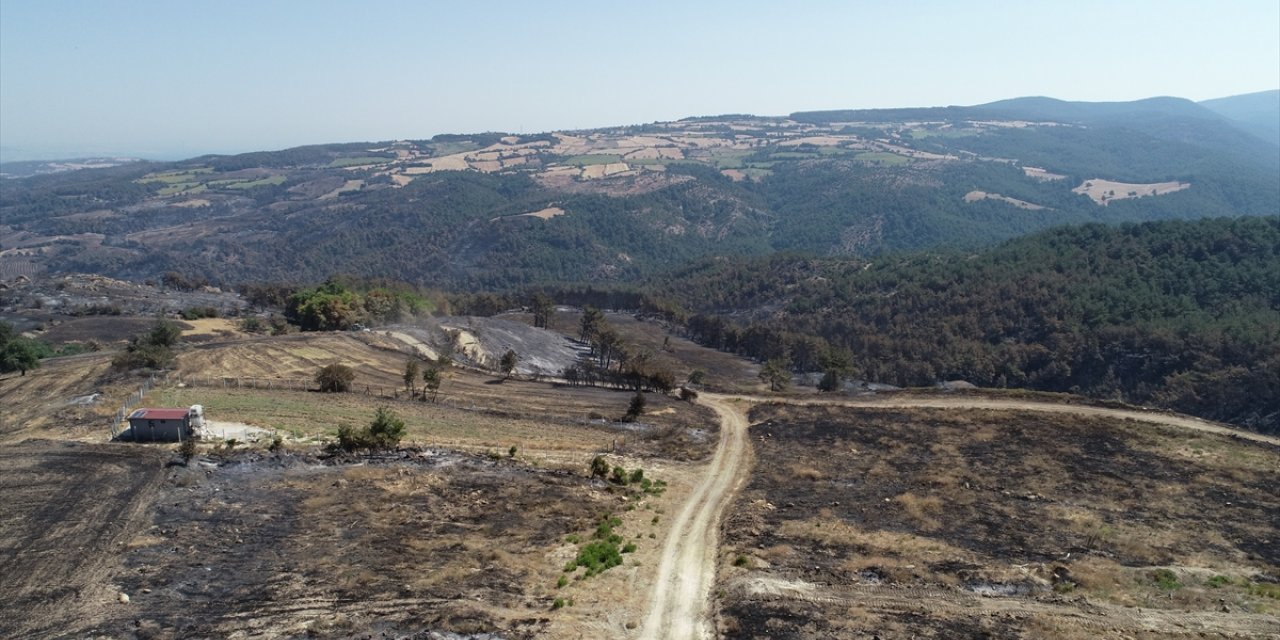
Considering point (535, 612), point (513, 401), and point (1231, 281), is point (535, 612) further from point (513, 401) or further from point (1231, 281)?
point (1231, 281)

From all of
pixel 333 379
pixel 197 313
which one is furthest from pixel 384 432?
pixel 197 313

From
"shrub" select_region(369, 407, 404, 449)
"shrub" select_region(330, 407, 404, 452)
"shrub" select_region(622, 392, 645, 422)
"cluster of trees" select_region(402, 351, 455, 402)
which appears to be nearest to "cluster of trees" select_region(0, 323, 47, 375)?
"cluster of trees" select_region(402, 351, 455, 402)

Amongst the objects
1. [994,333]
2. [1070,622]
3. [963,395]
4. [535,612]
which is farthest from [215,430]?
[994,333]

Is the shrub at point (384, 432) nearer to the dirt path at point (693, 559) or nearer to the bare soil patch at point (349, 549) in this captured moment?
the bare soil patch at point (349, 549)

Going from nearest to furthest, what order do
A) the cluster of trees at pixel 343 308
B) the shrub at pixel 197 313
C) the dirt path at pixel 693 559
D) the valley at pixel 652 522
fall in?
the valley at pixel 652 522, the dirt path at pixel 693 559, the cluster of trees at pixel 343 308, the shrub at pixel 197 313

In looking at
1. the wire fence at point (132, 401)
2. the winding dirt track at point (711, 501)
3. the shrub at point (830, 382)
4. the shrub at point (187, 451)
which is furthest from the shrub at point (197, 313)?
the shrub at point (830, 382)

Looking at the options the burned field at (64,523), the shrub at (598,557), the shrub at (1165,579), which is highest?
the burned field at (64,523)

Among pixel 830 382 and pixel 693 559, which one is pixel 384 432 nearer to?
pixel 693 559
